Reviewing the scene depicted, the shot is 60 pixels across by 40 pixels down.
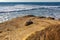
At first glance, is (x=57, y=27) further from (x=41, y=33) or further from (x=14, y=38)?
(x=14, y=38)

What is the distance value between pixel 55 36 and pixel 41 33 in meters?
0.33

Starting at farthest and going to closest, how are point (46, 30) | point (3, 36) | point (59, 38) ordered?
point (3, 36) → point (46, 30) → point (59, 38)

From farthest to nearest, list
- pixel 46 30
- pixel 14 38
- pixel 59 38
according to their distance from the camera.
Answer: pixel 14 38
pixel 46 30
pixel 59 38

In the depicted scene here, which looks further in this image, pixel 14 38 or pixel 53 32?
pixel 14 38

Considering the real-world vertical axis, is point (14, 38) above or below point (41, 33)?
below

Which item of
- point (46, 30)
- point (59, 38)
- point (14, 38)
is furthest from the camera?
point (14, 38)

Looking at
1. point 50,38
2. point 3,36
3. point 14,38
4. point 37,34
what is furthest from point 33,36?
point 3,36

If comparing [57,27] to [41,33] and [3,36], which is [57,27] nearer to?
[41,33]

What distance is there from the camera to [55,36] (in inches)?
147

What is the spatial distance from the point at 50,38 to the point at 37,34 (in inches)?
13.5

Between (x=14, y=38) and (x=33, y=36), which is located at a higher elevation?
(x=33, y=36)

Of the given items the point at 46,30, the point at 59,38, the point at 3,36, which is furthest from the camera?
the point at 3,36

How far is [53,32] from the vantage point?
3.81m

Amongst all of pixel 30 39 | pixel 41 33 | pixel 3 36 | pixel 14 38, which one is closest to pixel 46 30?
pixel 41 33
